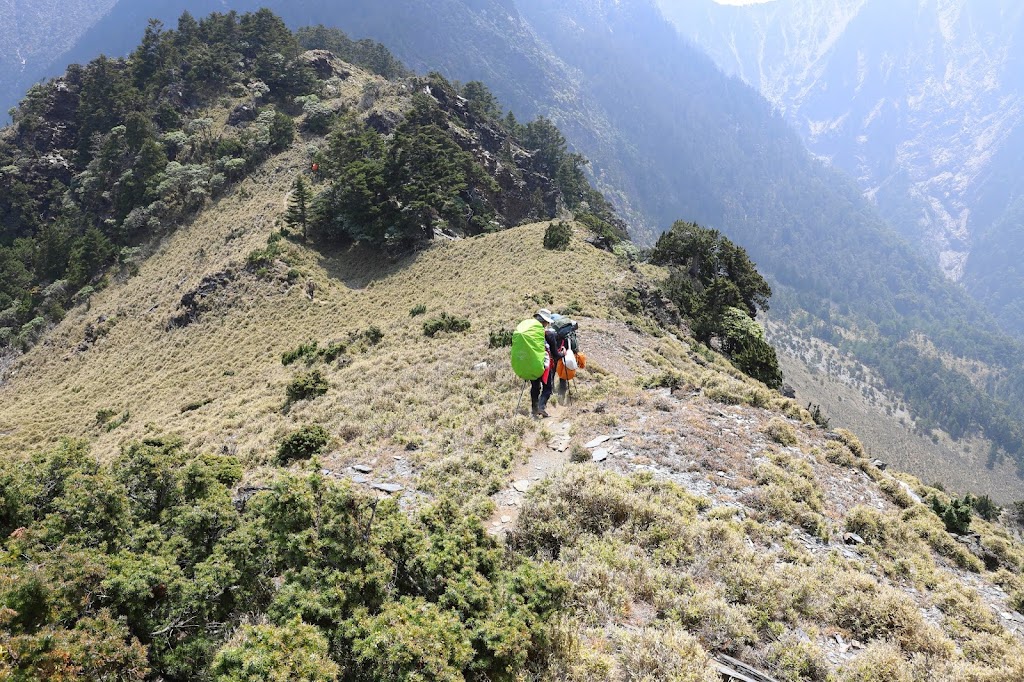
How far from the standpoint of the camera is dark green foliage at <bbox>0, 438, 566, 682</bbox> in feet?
16.2

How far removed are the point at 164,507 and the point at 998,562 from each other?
54.6 feet

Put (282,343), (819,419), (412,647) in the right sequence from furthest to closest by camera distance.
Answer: (282,343) → (819,419) → (412,647)

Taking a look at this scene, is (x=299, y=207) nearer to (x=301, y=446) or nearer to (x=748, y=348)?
(x=301, y=446)

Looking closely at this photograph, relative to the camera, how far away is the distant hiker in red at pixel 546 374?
45.4 feet

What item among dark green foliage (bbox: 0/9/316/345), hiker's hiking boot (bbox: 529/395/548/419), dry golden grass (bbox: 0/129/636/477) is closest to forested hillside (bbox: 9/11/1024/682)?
dry golden grass (bbox: 0/129/636/477)

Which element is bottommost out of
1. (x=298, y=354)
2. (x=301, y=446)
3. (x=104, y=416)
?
(x=104, y=416)

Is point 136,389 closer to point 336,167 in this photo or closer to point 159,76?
point 336,167

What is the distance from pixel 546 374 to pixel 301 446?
748 cm

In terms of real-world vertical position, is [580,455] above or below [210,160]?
below

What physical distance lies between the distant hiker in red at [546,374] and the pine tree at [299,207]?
137ft

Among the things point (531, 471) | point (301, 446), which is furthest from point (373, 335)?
point (531, 471)

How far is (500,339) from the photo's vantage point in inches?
845

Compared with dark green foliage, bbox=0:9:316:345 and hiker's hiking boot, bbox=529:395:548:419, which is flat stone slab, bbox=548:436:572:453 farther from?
dark green foliage, bbox=0:9:316:345

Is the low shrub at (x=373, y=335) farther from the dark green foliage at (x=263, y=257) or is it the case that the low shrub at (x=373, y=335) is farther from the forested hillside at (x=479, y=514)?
the dark green foliage at (x=263, y=257)
